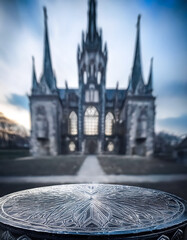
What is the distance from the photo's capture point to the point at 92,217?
1465 mm

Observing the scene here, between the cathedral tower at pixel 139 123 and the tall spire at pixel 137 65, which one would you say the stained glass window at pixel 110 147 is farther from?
the tall spire at pixel 137 65

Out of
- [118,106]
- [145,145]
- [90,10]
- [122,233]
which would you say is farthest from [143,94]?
[122,233]

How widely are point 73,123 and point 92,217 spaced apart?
1035 inches

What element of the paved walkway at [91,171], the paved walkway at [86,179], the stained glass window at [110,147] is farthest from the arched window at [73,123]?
the paved walkway at [86,179]

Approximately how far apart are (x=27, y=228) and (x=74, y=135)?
2513cm

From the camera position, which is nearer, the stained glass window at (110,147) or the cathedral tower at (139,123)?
the cathedral tower at (139,123)

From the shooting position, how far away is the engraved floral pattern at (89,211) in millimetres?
1315

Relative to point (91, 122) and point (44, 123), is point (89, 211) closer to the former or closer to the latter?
point (44, 123)

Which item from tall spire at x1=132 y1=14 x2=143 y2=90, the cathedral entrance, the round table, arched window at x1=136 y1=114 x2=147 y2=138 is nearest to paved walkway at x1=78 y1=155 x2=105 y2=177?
the round table

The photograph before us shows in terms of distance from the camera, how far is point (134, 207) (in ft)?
5.78

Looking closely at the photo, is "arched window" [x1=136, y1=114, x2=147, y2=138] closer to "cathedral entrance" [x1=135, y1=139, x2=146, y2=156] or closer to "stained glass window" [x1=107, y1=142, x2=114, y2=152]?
"cathedral entrance" [x1=135, y1=139, x2=146, y2=156]

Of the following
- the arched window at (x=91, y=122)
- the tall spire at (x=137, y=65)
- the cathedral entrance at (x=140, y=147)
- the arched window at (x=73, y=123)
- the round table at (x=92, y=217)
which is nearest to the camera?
the round table at (x=92, y=217)

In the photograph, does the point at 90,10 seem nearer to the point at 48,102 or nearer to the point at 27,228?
the point at 48,102

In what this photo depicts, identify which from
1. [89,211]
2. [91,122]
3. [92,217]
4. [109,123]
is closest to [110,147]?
[109,123]
